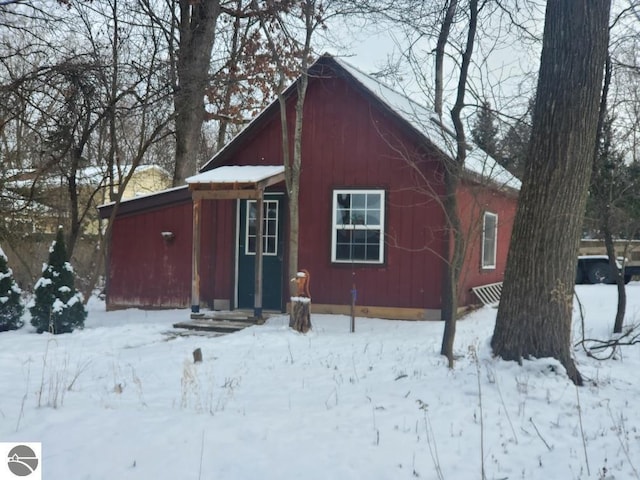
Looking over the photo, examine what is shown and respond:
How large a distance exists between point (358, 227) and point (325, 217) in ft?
2.10

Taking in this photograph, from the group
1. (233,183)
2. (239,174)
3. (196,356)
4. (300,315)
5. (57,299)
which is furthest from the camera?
(239,174)

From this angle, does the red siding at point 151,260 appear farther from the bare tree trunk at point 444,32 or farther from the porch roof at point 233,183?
the bare tree trunk at point 444,32

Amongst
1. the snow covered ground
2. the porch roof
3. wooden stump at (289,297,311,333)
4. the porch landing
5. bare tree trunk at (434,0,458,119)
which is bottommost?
the snow covered ground

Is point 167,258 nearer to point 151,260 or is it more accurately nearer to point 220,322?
point 151,260

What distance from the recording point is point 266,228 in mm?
10555

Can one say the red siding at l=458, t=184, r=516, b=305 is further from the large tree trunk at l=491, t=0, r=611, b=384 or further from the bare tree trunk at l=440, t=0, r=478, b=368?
the large tree trunk at l=491, t=0, r=611, b=384

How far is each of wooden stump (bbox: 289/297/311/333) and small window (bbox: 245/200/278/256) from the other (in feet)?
7.20

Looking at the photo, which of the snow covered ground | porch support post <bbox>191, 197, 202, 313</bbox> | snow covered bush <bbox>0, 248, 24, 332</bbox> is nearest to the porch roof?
porch support post <bbox>191, 197, 202, 313</bbox>

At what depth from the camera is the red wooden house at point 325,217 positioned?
970 cm

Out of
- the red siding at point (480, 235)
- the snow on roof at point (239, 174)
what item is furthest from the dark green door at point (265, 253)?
the red siding at point (480, 235)

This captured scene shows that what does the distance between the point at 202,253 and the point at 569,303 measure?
720 centimetres

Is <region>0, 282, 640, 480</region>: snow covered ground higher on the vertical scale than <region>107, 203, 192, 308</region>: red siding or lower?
lower

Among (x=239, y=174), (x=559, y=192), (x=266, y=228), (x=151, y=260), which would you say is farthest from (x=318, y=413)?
(x=151, y=260)

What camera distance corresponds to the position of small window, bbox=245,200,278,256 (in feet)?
34.4
